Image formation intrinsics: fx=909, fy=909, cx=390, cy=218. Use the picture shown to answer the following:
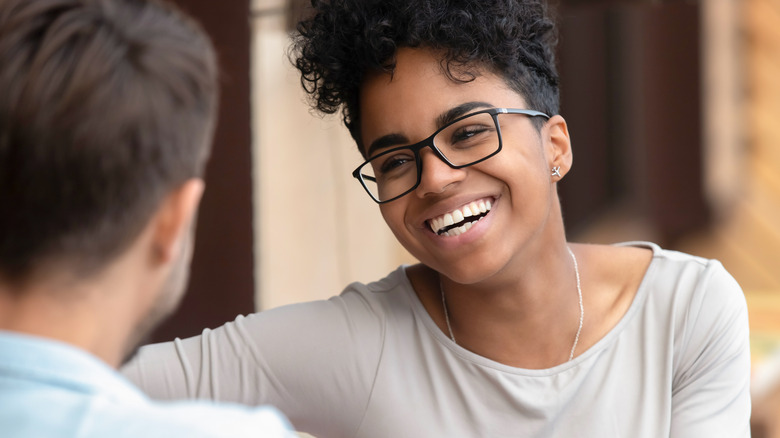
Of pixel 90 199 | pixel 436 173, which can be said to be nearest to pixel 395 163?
pixel 436 173

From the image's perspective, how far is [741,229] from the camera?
5668 millimetres

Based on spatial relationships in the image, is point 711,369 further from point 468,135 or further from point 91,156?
point 91,156

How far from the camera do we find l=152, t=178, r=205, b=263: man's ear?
0.95 metres

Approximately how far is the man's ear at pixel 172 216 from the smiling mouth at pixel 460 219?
2.29 ft

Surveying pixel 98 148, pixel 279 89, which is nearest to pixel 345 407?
pixel 98 148

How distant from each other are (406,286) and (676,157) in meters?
4.07

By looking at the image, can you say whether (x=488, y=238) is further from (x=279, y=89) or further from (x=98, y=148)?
(x=279, y=89)

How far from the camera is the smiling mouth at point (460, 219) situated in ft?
5.22

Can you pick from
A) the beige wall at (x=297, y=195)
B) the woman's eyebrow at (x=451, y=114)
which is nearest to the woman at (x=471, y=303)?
the woman's eyebrow at (x=451, y=114)

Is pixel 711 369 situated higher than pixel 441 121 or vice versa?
pixel 441 121

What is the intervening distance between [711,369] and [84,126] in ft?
4.34

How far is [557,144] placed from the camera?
1.76 metres

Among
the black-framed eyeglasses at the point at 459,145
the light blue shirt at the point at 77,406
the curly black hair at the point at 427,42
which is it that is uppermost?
the curly black hair at the point at 427,42

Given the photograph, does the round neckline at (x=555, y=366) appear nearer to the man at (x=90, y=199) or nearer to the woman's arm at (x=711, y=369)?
the woman's arm at (x=711, y=369)
